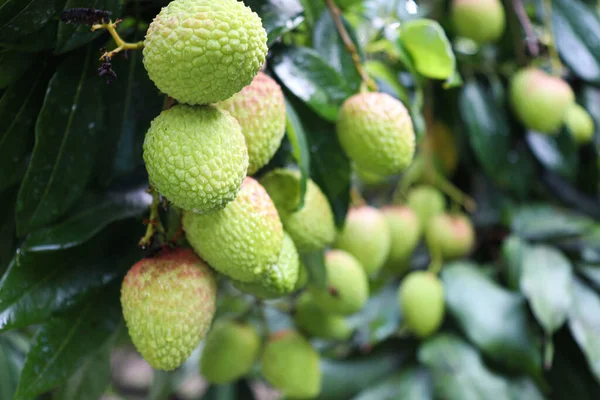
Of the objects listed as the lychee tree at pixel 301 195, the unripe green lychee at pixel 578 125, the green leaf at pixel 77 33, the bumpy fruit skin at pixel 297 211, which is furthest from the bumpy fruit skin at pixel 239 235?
the unripe green lychee at pixel 578 125

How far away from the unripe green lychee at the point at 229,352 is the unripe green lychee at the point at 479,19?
31.3 inches

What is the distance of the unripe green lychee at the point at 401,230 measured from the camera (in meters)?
1.18

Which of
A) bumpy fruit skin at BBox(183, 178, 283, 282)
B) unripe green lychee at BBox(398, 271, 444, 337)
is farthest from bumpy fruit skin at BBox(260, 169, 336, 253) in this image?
unripe green lychee at BBox(398, 271, 444, 337)

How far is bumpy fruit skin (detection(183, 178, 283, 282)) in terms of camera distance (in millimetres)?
568

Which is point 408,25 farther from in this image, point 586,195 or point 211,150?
point 586,195

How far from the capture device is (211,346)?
1061 millimetres

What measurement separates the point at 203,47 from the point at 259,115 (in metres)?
0.14

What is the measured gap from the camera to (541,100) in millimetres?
1200

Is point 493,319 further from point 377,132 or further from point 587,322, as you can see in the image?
point 377,132

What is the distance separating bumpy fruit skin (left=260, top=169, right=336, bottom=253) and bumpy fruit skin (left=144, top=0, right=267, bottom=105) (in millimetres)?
223

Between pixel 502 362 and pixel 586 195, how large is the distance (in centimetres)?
51

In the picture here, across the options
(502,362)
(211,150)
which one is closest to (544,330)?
(502,362)

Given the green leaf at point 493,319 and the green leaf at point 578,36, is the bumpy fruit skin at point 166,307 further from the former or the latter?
the green leaf at point 578,36

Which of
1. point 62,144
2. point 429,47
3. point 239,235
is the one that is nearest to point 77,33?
point 62,144
